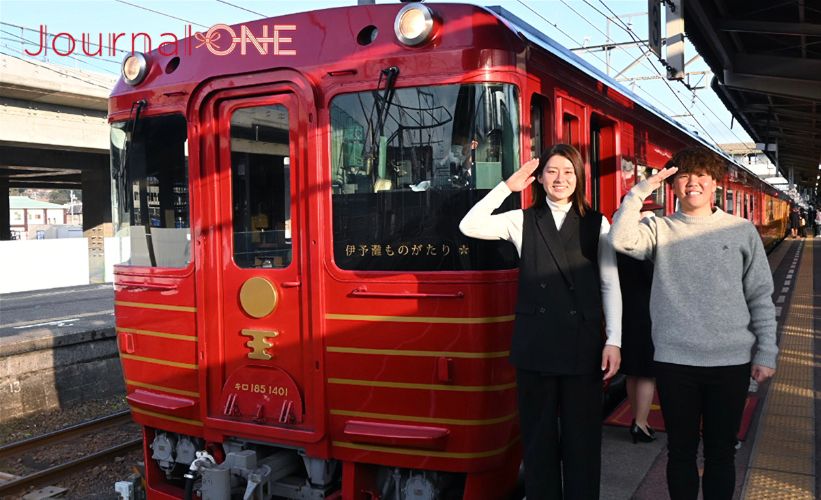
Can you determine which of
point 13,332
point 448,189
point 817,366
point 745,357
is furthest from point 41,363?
point 817,366

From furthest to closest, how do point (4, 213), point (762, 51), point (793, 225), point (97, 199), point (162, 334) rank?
point (793, 225)
point (4, 213)
point (97, 199)
point (762, 51)
point (162, 334)

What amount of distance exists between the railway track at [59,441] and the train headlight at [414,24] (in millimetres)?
4284

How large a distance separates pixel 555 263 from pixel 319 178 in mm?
1331

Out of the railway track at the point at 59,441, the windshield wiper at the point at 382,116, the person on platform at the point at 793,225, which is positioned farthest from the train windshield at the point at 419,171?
the person on platform at the point at 793,225

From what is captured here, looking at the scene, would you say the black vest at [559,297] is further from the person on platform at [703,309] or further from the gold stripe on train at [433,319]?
the gold stripe on train at [433,319]

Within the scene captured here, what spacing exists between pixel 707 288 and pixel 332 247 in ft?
5.82

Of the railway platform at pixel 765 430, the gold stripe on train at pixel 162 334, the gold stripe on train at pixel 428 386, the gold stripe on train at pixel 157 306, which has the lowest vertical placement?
the railway platform at pixel 765 430

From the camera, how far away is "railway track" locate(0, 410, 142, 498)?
217 inches

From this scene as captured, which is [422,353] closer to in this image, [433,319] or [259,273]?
[433,319]

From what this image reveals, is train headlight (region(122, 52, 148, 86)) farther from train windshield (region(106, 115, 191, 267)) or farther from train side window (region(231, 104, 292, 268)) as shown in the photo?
train side window (region(231, 104, 292, 268))

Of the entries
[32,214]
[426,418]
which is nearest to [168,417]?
[426,418]

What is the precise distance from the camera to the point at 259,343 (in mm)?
4008

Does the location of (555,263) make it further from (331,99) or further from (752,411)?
(752,411)

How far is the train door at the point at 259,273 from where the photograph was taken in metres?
3.92
